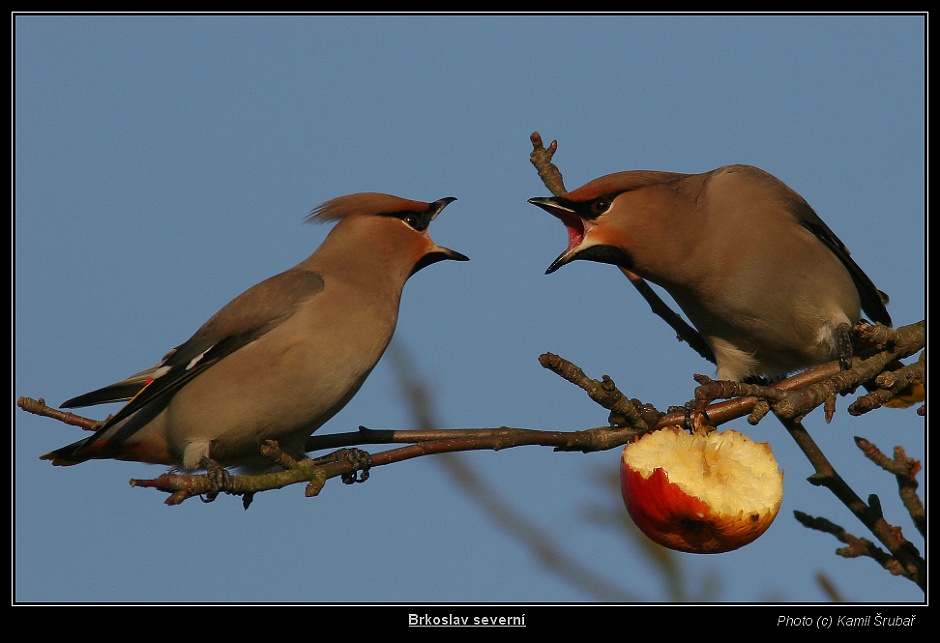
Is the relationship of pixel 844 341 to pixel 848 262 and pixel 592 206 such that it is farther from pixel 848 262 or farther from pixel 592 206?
pixel 592 206

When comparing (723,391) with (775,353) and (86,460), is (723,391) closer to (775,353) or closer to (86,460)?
(775,353)

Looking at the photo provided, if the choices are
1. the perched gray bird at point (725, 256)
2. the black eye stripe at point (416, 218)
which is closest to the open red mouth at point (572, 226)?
the perched gray bird at point (725, 256)

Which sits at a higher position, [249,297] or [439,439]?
[249,297]

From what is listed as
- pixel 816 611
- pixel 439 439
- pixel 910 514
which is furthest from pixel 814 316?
pixel 439 439

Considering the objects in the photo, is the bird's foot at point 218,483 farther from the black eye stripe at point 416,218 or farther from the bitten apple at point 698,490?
the black eye stripe at point 416,218

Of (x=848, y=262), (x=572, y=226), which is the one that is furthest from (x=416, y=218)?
(x=848, y=262)

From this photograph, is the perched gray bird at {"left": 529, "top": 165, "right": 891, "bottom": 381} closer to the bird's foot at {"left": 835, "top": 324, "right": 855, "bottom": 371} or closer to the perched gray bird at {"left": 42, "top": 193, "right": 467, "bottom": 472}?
the bird's foot at {"left": 835, "top": 324, "right": 855, "bottom": 371}

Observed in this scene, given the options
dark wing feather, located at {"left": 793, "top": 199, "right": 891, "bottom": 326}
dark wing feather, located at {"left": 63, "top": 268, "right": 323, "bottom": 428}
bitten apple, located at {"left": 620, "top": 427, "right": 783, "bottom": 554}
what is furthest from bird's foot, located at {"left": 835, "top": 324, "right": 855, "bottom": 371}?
dark wing feather, located at {"left": 63, "top": 268, "right": 323, "bottom": 428}
